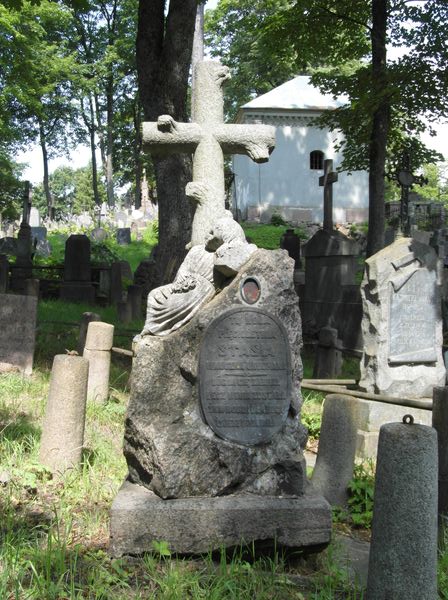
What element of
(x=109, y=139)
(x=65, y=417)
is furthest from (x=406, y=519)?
(x=109, y=139)

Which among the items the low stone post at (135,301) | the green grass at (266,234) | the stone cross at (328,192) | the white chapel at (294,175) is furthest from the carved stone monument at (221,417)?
the white chapel at (294,175)

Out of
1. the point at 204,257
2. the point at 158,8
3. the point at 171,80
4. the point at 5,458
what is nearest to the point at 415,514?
the point at 204,257

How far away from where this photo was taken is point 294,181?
121 ft

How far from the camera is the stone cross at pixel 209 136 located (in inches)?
206

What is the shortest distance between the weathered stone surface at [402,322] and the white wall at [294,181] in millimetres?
28798

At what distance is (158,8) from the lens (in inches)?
470

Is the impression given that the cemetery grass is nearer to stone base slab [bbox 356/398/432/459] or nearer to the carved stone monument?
the carved stone monument

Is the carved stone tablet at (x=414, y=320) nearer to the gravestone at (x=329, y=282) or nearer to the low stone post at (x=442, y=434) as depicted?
the low stone post at (x=442, y=434)

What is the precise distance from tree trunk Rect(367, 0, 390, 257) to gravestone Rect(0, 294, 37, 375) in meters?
8.53

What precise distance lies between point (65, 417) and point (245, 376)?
1817mm

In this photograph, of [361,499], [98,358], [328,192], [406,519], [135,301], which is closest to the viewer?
[406,519]

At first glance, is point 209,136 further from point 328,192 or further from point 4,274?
point 328,192

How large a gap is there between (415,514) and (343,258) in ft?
38.4

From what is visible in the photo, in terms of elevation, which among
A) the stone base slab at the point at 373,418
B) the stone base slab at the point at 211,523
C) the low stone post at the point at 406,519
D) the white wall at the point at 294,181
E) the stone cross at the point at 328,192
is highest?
the white wall at the point at 294,181
